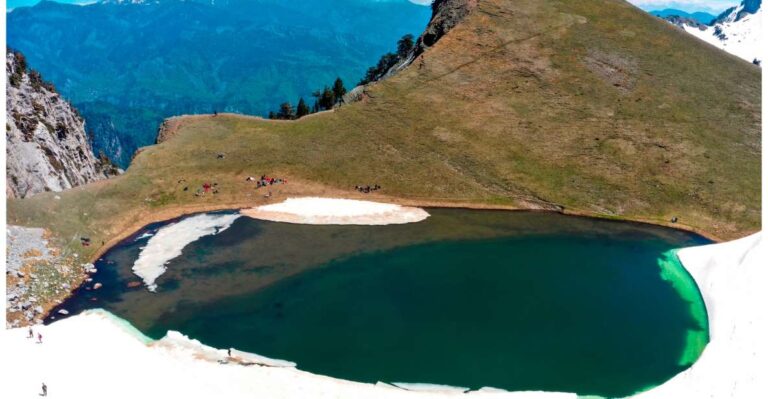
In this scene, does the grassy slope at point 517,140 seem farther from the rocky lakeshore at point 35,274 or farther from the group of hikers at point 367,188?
the rocky lakeshore at point 35,274

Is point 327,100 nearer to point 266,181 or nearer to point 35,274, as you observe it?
point 266,181

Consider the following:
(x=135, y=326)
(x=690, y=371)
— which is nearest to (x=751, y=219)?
A: (x=690, y=371)

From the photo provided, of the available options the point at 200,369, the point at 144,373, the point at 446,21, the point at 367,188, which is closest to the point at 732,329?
the point at 200,369

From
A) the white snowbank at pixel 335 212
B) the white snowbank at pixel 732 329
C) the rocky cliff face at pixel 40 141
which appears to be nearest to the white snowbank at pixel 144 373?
the white snowbank at pixel 732 329

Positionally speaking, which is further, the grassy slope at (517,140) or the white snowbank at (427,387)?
the grassy slope at (517,140)

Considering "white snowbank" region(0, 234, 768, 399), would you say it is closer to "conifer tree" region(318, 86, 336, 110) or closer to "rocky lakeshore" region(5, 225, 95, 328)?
"rocky lakeshore" region(5, 225, 95, 328)
